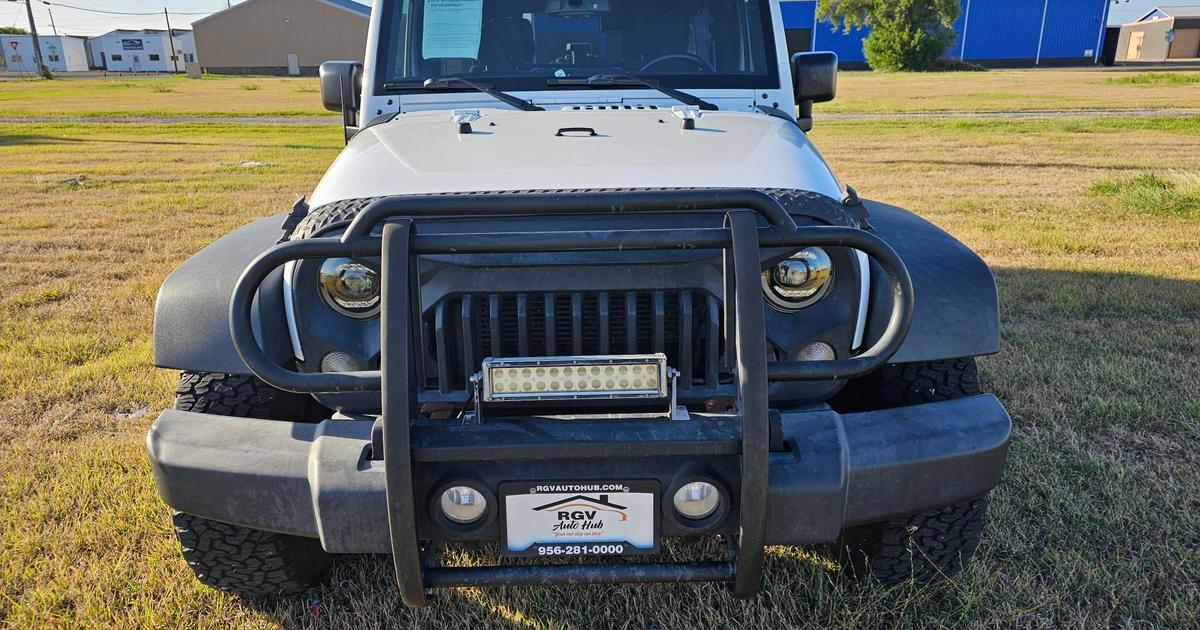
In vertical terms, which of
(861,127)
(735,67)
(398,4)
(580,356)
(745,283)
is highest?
(398,4)

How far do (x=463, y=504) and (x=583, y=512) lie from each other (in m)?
0.26

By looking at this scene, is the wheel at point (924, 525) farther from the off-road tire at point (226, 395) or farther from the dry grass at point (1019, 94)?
the dry grass at point (1019, 94)

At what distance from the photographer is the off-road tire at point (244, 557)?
95.2 inches

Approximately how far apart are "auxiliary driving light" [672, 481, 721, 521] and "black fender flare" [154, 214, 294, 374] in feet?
3.46

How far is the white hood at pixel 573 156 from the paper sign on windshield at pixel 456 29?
0.54m

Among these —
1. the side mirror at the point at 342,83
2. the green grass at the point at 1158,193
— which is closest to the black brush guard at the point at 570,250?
the side mirror at the point at 342,83

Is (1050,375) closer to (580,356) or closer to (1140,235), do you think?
(580,356)

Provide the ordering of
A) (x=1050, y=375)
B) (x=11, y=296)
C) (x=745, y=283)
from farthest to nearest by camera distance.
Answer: (x=11, y=296) < (x=1050, y=375) < (x=745, y=283)

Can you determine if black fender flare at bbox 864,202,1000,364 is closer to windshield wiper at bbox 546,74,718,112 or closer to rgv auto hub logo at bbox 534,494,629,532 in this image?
rgv auto hub logo at bbox 534,494,629,532

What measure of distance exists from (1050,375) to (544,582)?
3158 mm

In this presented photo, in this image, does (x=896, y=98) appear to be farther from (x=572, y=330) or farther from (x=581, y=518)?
(x=581, y=518)

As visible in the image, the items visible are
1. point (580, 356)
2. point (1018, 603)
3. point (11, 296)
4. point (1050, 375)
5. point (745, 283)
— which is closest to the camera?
point (745, 283)

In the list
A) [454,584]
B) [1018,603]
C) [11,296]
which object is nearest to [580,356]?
[454,584]

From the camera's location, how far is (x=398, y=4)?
3428 mm
